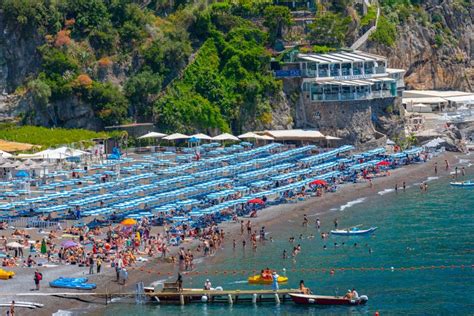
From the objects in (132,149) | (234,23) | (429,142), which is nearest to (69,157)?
(132,149)

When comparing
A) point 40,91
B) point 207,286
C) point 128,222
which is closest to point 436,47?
point 40,91

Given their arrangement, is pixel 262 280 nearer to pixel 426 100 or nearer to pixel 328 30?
pixel 328 30

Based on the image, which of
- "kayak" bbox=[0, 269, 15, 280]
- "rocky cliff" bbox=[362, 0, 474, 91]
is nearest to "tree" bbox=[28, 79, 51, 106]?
"rocky cliff" bbox=[362, 0, 474, 91]

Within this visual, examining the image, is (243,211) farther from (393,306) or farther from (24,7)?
(24,7)

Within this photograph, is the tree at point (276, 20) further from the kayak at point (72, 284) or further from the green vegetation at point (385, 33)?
the kayak at point (72, 284)

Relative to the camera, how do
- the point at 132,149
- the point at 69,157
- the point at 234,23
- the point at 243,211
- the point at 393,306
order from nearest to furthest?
the point at 393,306, the point at 243,211, the point at 69,157, the point at 132,149, the point at 234,23

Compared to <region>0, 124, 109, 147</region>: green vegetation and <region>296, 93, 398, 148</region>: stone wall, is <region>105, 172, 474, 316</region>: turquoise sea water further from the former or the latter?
<region>0, 124, 109, 147</region>: green vegetation

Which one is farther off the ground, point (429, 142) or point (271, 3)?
point (271, 3)
